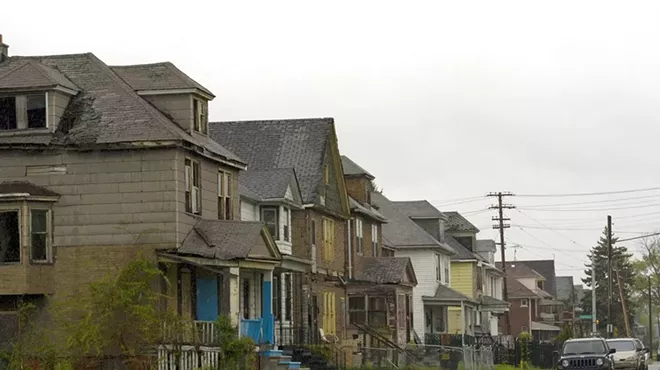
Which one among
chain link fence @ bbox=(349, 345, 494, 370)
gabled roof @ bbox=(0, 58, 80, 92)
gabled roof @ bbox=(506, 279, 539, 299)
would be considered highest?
gabled roof @ bbox=(0, 58, 80, 92)

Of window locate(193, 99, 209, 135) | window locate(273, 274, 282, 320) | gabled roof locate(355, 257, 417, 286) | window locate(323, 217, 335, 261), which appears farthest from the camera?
gabled roof locate(355, 257, 417, 286)

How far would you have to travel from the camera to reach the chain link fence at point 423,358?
51.8 meters

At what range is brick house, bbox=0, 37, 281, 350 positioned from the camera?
36.1 meters

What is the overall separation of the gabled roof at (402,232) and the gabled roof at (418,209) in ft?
6.40

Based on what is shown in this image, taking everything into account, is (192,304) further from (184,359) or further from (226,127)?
(226,127)

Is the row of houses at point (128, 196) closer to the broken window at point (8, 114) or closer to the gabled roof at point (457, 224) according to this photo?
the broken window at point (8, 114)

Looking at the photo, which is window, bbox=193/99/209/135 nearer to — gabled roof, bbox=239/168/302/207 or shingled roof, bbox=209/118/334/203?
gabled roof, bbox=239/168/302/207

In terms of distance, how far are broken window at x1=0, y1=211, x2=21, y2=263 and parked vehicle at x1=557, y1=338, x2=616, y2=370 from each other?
1953 centimetres

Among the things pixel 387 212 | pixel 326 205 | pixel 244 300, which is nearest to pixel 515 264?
pixel 387 212

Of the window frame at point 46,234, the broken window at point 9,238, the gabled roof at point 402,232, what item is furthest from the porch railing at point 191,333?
the gabled roof at point 402,232

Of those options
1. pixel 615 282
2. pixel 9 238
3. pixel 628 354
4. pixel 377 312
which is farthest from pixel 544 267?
pixel 9 238

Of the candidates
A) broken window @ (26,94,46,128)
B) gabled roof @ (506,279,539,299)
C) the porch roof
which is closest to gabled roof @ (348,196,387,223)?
the porch roof

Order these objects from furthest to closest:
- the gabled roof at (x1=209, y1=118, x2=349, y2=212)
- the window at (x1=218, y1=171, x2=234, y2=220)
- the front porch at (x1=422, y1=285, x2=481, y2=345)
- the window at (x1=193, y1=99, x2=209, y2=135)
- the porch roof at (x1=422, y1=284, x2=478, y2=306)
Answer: the front porch at (x1=422, y1=285, x2=481, y2=345) < the porch roof at (x1=422, y1=284, x2=478, y2=306) < the gabled roof at (x1=209, y1=118, x2=349, y2=212) < the window at (x1=218, y1=171, x2=234, y2=220) < the window at (x1=193, y1=99, x2=209, y2=135)

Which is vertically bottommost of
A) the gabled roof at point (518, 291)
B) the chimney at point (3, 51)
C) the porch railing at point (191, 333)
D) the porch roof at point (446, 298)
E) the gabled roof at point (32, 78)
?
the porch railing at point (191, 333)
